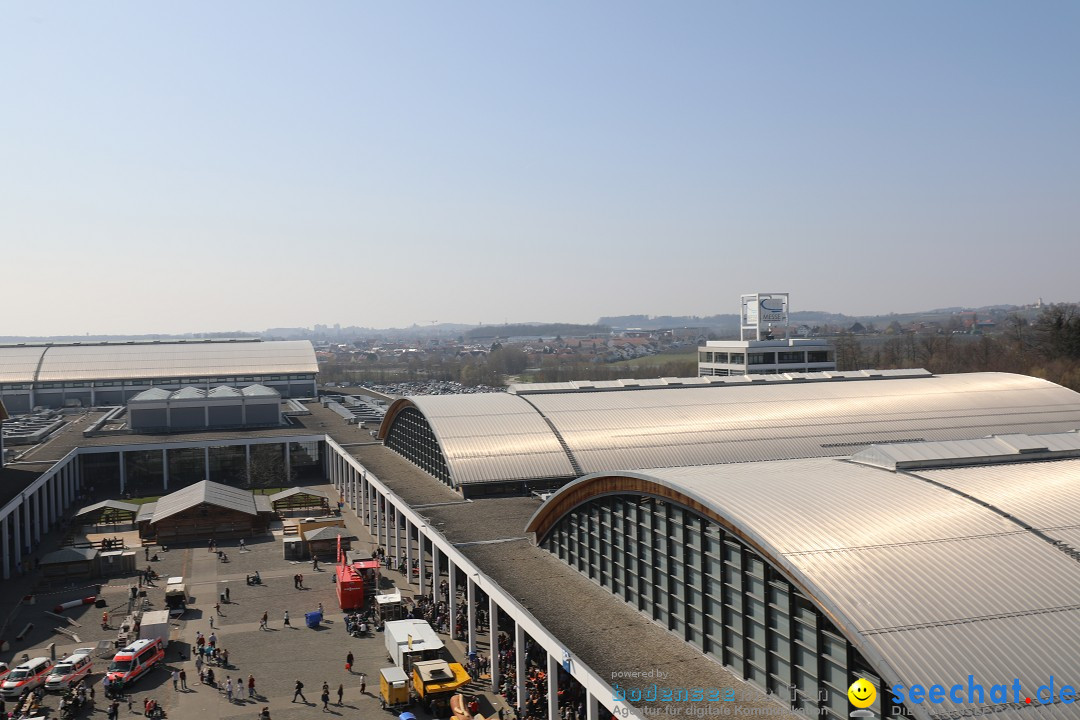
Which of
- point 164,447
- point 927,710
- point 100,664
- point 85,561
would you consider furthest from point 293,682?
point 164,447

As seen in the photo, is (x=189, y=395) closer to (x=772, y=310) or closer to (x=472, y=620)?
(x=772, y=310)

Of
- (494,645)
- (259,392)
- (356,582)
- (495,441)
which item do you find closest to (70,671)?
(356,582)

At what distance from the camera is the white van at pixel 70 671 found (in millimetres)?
28938

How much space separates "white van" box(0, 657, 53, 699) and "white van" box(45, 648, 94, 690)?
0.38 meters

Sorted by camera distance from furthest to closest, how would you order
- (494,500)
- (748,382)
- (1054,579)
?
(748,382), (494,500), (1054,579)

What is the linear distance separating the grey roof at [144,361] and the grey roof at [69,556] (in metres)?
60.4

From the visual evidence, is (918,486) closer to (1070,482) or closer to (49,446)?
(1070,482)

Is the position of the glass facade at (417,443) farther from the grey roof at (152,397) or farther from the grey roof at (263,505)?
the grey roof at (152,397)

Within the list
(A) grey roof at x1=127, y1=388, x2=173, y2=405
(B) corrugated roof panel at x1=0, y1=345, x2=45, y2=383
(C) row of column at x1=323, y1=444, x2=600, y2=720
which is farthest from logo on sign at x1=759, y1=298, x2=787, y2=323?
(B) corrugated roof panel at x1=0, y1=345, x2=45, y2=383

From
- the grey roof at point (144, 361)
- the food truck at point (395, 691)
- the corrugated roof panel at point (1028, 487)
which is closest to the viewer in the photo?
the corrugated roof panel at point (1028, 487)

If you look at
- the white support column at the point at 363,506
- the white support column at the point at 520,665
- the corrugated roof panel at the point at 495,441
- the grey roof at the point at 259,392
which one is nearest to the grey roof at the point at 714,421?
the corrugated roof panel at the point at 495,441

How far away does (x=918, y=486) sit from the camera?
2217 cm

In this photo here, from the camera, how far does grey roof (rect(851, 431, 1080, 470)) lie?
2464 centimetres

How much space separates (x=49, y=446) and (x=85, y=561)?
2724cm
